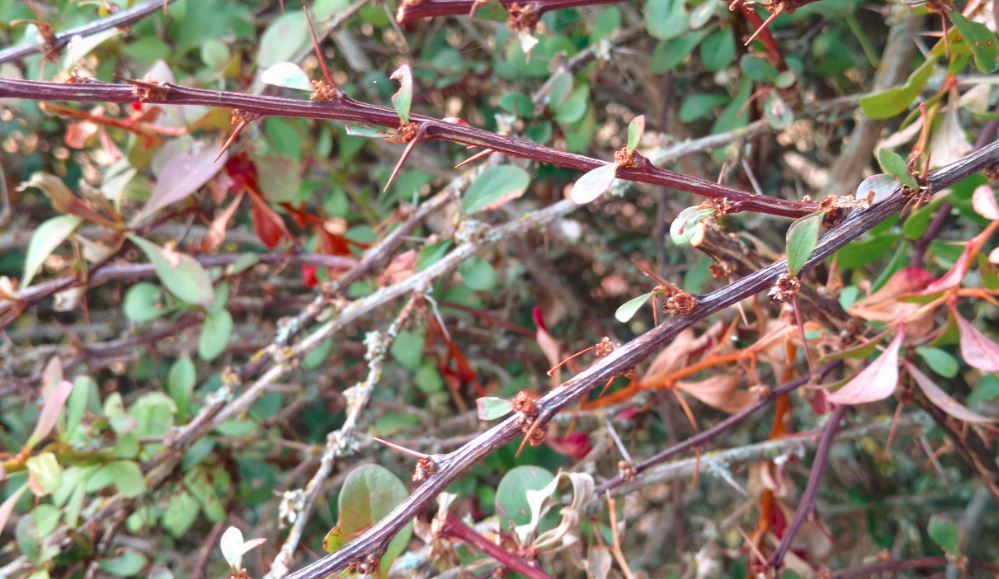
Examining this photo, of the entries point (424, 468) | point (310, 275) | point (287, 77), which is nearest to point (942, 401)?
point (424, 468)

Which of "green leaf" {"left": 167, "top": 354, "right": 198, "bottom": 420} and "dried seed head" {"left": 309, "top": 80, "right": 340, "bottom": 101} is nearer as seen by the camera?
"dried seed head" {"left": 309, "top": 80, "right": 340, "bottom": 101}

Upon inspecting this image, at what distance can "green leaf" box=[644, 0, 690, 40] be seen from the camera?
2.57 feet

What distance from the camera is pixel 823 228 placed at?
507 millimetres

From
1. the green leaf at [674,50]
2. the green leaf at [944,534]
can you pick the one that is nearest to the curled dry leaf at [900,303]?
the green leaf at [944,534]

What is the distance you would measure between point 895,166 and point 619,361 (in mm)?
181

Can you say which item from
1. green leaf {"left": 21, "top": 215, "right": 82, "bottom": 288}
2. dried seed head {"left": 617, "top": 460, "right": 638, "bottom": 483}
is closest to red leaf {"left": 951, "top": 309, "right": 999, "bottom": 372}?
dried seed head {"left": 617, "top": 460, "right": 638, "bottom": 483}

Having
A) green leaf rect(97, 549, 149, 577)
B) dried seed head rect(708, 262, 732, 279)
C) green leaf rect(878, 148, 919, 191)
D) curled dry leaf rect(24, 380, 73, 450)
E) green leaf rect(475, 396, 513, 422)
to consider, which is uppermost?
green leaf rect(878, 148, 919, 191)

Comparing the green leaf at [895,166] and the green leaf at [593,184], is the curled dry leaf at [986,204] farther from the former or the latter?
the green leaf at [593,184]

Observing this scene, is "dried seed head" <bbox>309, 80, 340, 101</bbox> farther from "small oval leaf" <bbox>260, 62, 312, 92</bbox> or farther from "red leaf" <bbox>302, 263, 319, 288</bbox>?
"red leaf" <bbox>302, 263, 319, 288</bbox>

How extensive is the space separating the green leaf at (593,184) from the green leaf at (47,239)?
1.83 feet

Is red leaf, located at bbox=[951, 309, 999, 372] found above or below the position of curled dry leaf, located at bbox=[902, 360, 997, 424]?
above

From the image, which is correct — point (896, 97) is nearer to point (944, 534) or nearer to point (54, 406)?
point (944, 534)

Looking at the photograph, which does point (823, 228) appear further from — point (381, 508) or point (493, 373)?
point (493, 373)

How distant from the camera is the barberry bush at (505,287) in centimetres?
53
